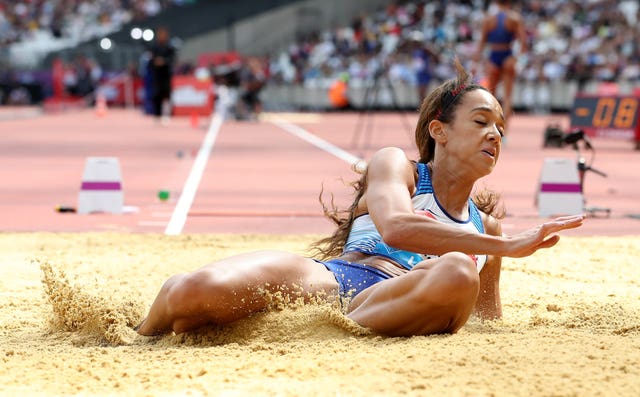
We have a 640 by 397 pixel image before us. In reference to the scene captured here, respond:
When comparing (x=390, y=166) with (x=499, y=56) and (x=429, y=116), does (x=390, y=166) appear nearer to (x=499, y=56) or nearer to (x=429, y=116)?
(x=429, y=116)

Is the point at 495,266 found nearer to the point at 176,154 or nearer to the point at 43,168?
the point at 43,168

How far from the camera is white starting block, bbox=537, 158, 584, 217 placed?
9078 mm

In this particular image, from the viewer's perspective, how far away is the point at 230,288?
4.14 meters

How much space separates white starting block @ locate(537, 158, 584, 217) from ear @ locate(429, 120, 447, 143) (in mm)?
4738

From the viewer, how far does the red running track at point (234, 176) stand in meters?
9.01

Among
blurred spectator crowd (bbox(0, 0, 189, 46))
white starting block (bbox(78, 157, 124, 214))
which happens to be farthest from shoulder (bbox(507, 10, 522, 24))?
blurred spectator crowd (bbox(0, 0, 189, 46))

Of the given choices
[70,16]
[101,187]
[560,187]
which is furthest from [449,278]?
[70,16]

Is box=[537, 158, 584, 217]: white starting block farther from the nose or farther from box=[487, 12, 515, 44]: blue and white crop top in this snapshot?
box=[487, 12, 515, 44]: blue and white crop top

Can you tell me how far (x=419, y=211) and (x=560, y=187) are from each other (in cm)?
500

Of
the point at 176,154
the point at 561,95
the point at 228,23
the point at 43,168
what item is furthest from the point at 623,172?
the point at 228,23

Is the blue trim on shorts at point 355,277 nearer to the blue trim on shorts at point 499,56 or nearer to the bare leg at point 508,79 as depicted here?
the bare leg at point 508,79

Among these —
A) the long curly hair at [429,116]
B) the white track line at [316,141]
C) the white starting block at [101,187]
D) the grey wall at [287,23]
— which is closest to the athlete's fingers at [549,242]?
the long curly hair at [429,116]

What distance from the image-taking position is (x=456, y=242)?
408 centimetres

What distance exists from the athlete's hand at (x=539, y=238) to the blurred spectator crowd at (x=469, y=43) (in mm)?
26551
